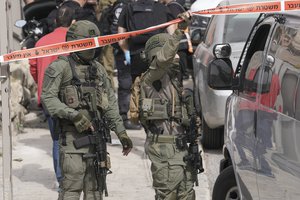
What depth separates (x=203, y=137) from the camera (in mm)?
11086

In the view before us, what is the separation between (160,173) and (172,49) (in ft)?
3.19

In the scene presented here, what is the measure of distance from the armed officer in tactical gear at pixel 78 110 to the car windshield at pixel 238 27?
430cm

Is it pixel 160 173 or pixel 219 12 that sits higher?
pixel 219 12

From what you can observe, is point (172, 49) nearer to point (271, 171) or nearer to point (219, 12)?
point (219, 12)

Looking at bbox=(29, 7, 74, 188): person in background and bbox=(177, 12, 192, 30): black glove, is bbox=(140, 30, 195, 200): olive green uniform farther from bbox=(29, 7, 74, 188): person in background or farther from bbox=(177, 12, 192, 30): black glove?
bbox=(29, 7, 74, 188): person in background

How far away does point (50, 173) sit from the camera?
980cm

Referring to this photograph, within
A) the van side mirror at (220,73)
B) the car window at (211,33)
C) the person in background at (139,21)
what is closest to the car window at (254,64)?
the van side mirror at (220,73)

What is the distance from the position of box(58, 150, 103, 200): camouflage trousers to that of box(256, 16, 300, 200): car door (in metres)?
1.51

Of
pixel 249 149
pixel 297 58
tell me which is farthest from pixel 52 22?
pixel 297 58

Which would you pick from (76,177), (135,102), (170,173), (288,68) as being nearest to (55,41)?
(135,102)

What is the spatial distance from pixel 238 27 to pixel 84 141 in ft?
15.7

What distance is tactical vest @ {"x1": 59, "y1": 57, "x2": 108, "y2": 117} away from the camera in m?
6.71

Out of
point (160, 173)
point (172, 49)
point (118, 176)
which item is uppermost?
point (172, 49)

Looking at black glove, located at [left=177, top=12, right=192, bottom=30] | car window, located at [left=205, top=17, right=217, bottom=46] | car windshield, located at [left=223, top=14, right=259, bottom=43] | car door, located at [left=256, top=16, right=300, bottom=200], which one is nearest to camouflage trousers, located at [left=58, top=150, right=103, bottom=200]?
black glove, located at [left=177, top=12, right=192, bottom=30]
